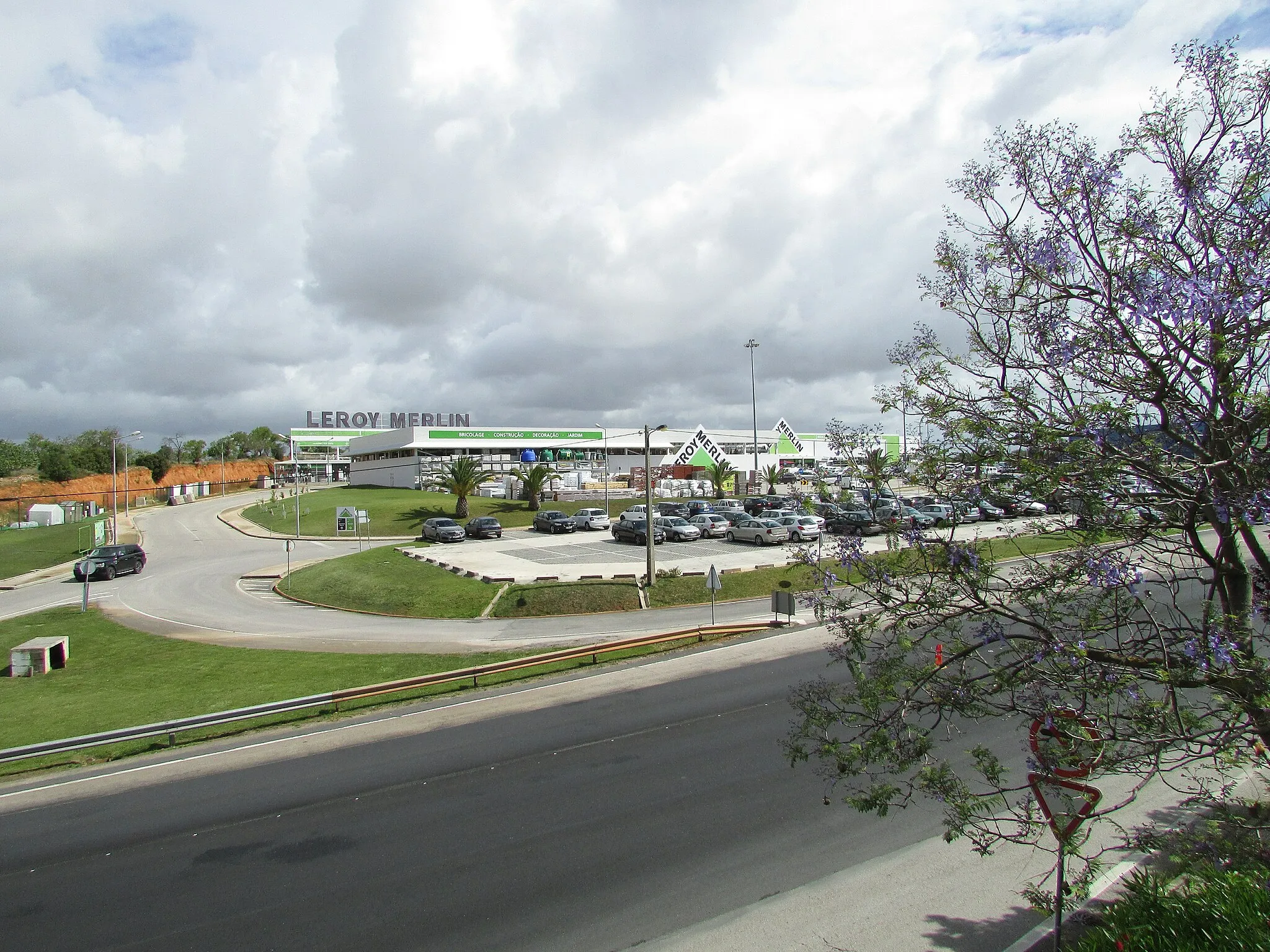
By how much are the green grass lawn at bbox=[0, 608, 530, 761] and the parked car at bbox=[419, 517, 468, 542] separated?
73.8 ft

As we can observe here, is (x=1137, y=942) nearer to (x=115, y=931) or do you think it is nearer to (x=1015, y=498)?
(x=1015, y=498)

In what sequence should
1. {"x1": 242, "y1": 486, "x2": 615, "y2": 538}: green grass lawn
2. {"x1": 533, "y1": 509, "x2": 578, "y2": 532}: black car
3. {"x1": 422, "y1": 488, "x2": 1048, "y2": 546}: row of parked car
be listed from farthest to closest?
1. {"x1": 242, "y1": 486, "x2": 615, "y2": 538}: green grass lawn
2. {"x1": 533, "y1": 509, "x2": 578, "y2": 532}: black car
3. {"x1": 422, "y1": 488, "x2": 1048, "y2": 546}: row of parked car

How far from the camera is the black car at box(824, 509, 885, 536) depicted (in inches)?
224

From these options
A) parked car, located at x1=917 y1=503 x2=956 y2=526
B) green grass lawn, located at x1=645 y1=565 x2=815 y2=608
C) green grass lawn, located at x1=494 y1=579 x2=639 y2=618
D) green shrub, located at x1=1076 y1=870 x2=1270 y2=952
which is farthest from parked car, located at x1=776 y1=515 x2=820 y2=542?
parked car, located at x1=917 y1=503 x2=956 y2=526

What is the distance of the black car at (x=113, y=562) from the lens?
3962 cm

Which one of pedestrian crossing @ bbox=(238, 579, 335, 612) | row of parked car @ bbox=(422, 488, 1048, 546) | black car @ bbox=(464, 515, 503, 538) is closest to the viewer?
pedestrian crossing @ bbox=(238, 579, 335, 612)

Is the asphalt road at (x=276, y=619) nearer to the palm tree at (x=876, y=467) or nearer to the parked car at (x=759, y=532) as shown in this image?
the parked car at (x=759, y=532)

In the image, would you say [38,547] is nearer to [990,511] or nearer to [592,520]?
[592,520]

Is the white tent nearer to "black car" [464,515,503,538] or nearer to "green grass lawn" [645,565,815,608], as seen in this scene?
"black car" [464,515,503,538]

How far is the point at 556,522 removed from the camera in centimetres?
5044

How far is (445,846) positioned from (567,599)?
64.5 ft

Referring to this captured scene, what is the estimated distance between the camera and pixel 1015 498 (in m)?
5.02

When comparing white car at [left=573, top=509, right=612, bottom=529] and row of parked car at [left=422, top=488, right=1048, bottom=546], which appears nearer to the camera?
row of parked car at [left=422, top=488, right=1048, bottom=546]

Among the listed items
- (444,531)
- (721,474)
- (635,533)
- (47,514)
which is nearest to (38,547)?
(47,514)
